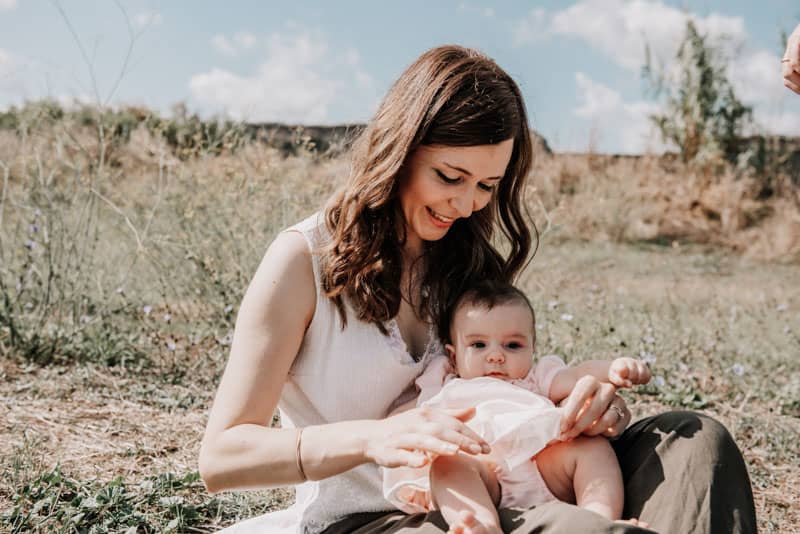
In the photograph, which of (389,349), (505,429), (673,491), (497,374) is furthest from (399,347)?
(673,491)

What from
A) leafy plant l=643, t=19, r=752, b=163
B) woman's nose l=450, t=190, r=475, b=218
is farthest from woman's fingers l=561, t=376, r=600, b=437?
leafy plant l=643, t=19, r=752, b=163

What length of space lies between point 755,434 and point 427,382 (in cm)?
230

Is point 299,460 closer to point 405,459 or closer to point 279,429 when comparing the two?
point 279,429

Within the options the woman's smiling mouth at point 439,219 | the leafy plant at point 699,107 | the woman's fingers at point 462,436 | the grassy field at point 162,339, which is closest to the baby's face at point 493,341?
the woman's smiling mouth at point 439,219

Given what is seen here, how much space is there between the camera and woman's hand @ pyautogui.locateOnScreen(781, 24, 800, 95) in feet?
6.77

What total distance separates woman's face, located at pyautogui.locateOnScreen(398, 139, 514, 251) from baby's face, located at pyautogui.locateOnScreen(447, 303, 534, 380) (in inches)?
9.5

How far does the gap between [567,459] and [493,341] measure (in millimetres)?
362

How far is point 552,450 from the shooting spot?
1826 mm

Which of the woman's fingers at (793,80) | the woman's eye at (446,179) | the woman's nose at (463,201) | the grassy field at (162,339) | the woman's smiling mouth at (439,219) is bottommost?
the grassy field at (162,339)

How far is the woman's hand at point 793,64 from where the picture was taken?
2064mm

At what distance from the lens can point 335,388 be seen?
1.89 metres

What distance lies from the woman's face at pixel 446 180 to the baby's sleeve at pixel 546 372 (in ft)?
1.39

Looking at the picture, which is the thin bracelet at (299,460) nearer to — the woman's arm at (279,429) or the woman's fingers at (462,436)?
the woman's arm at (279,429)

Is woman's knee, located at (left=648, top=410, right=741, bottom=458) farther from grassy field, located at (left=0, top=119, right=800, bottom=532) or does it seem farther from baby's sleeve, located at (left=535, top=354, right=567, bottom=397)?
grassy field, located at (left=0, top=119, right=800, bottom=532)
